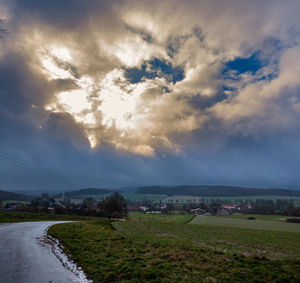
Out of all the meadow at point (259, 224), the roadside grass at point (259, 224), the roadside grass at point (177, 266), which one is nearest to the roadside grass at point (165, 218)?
the meadow at point (259, 224)

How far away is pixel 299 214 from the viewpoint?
343 ft

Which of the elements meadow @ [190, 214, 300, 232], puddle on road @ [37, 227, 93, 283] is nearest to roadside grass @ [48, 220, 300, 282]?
puddle on road @ [37, 227, 93, 283]

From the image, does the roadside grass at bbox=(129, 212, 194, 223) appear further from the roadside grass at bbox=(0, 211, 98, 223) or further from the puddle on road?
the puddle on road

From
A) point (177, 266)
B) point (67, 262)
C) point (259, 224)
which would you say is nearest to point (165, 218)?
point (259, 224)

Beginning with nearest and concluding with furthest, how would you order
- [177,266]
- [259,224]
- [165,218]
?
[177,266] < [259,224] < [165,218]

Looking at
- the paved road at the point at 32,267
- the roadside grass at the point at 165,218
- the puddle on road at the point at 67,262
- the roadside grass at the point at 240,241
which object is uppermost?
the paved road at the point at 32,267

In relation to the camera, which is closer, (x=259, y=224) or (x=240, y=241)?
(x=240, y=241)

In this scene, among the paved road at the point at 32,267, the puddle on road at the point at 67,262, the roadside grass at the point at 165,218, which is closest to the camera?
the paved road at the point at 32,267

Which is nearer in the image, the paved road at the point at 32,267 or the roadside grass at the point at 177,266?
the paved road at the point at 32,267

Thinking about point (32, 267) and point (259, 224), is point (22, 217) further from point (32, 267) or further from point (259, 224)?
point (259, 224)

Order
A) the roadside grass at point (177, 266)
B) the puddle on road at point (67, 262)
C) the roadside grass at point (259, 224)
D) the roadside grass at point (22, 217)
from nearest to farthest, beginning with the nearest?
the roadside grass at point (177, 266) → the puddle on road at point (67, 262) → the roadside grass at point (22, 217) → the roadside grass at point (259, 224)

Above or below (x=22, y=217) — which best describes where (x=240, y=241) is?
below

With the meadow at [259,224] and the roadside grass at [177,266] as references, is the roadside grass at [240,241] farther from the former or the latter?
the meadow at [259,224]

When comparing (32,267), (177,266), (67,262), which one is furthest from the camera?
(67,262)
